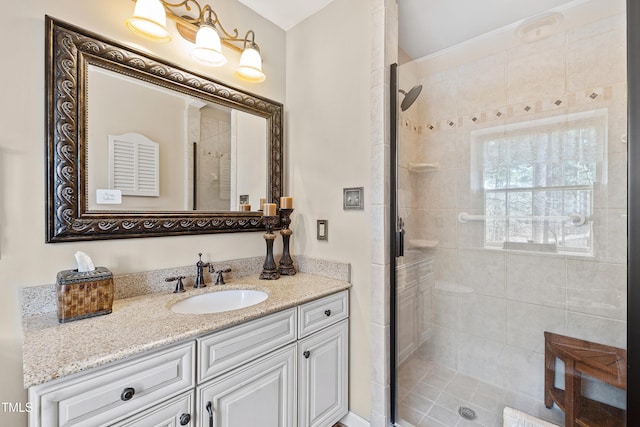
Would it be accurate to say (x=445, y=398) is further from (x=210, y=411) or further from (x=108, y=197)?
(x=108, y=197)

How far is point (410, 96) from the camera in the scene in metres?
1.66

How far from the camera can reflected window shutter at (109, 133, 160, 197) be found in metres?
1.30

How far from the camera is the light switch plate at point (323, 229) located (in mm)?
1818

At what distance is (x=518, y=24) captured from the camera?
146 centimetres

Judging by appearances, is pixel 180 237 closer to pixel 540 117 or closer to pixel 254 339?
pixel 254 339

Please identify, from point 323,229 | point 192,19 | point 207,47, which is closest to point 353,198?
point 323,229

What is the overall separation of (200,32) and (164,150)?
652 mm

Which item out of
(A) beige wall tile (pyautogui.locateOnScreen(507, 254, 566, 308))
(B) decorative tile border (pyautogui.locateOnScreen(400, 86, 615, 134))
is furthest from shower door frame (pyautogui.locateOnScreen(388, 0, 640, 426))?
(A) beige wall tile (pyautogui.locateOnScreen(507, 254, 566, 308))

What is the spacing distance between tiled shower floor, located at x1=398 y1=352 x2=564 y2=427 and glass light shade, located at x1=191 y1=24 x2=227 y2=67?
81.8 inches

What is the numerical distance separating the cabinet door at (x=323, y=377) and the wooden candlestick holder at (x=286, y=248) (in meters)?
0.47

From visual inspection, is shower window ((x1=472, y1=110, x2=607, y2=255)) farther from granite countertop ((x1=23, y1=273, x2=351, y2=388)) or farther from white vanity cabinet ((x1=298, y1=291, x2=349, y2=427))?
granite countertop ((x1=23, y1=273, x2=351, y2=388))

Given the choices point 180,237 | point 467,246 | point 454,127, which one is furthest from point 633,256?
point 180,237

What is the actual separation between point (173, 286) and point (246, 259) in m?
0.45

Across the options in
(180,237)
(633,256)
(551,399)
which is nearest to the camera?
(633,256)
